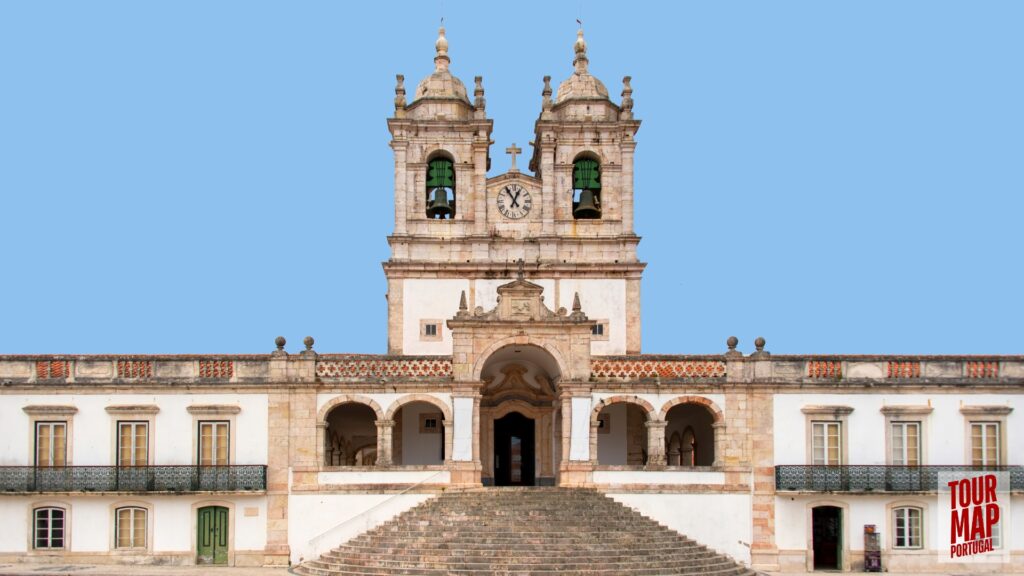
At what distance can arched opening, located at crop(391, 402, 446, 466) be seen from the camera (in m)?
32.4

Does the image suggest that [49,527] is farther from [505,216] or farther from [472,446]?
[505,216]

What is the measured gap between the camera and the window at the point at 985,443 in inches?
1181

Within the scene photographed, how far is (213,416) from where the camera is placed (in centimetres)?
2970

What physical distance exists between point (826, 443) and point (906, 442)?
2.05 m

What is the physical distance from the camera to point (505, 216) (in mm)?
35688

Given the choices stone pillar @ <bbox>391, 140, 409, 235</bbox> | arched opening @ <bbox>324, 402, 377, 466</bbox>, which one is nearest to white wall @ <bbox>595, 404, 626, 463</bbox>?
arched opening @ <bbox>324, 402, 377, 466</bbox>

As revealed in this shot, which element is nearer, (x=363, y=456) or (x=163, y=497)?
(x=163, y=497)

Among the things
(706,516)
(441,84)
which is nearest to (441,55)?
(441,84)

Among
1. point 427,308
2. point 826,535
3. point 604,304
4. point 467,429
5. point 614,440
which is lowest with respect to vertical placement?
point 826,535

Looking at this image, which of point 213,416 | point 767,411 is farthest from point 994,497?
point 213,416

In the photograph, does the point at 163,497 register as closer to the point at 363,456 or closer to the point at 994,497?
the point at 363,456

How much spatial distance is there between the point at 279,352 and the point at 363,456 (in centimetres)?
560

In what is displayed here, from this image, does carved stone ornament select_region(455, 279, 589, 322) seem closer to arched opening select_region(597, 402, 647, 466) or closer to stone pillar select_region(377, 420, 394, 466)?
stone pillar select_region(377, 420, 394, 466)

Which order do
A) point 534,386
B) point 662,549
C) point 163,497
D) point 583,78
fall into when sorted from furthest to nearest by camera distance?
point 583,78 < point 534,386 < point 163,497 < point 662,549
